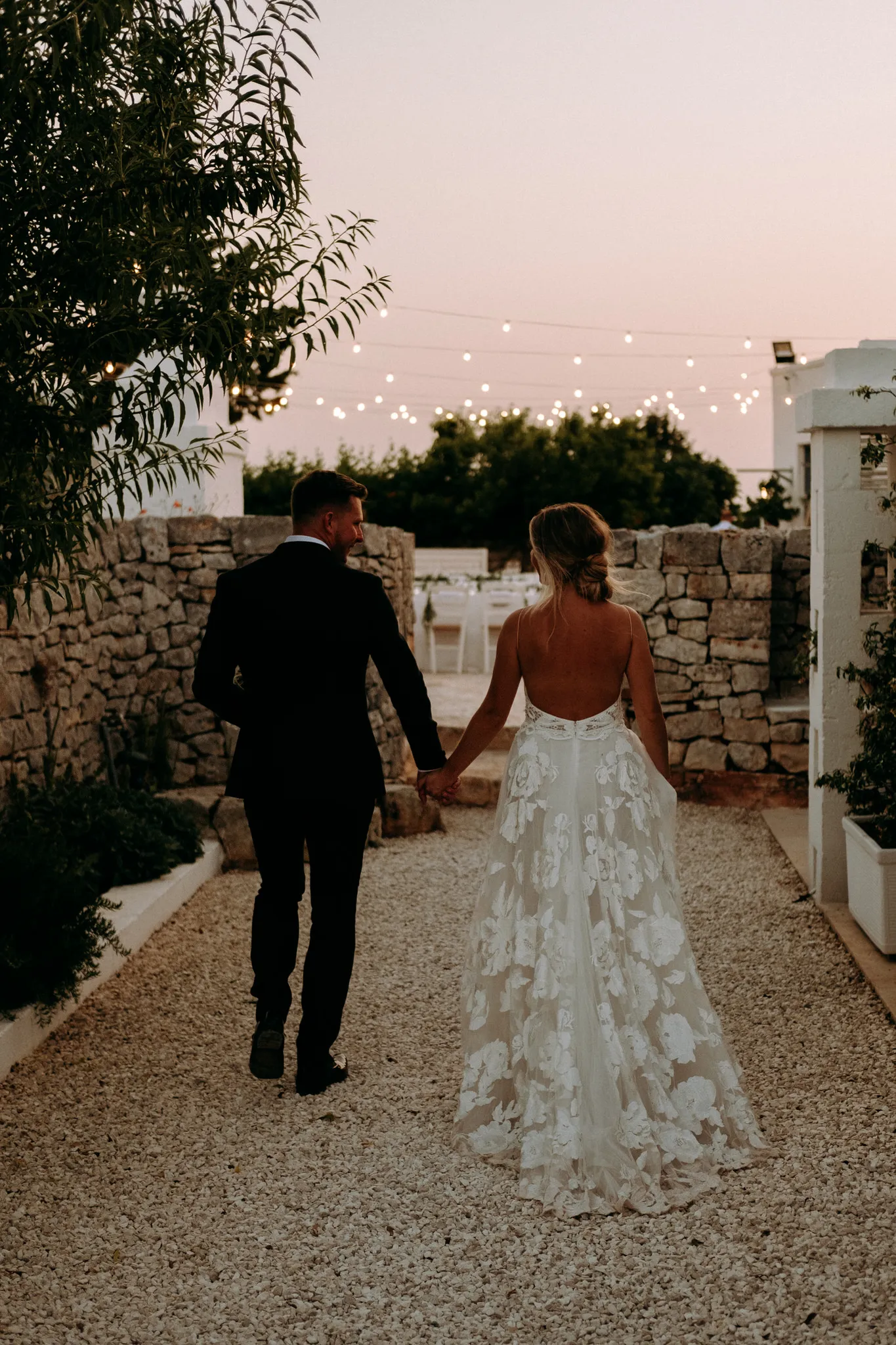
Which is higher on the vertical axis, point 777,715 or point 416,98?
point 416,98

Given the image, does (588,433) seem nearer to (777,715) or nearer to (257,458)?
(257,458)

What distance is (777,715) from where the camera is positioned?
789 centimetres

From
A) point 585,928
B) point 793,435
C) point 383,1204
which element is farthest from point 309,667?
point 793,435

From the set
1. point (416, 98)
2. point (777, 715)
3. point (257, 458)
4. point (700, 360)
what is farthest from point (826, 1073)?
point (257, 458)

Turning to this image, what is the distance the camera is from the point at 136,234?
2.97 metres

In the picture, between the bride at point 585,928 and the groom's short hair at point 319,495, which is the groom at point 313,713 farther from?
the bride at point 585,928

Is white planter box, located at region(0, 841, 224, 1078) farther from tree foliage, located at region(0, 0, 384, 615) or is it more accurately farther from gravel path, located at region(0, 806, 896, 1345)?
tree foliage, located at region(0, 0, 384, 615)

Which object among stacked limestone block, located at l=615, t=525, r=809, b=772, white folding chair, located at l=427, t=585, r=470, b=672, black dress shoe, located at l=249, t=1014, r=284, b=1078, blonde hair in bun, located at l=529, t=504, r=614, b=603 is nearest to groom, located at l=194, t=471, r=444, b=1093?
black dress shoe, located at l=249, t=1014, r=284, b=1078

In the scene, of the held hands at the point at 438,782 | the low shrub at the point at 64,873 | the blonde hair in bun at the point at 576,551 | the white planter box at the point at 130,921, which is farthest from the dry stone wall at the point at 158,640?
the blonde hair in bun at the point at 576,551

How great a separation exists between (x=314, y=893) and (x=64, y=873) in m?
1.25

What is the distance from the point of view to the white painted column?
5.00 metres

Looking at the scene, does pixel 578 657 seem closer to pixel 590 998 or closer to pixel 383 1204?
pixel 590 998

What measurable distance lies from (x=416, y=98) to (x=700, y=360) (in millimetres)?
9406

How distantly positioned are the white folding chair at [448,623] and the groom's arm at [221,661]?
938cm
